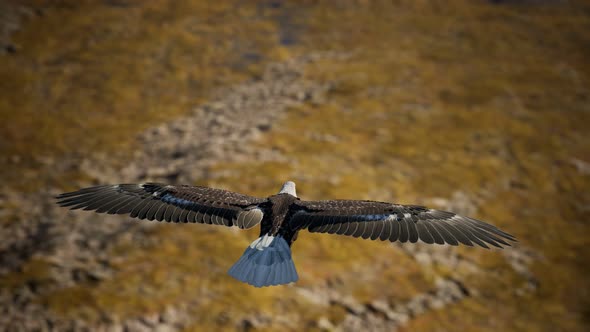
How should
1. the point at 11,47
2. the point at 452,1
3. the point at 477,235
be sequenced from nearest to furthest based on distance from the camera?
1. the point at 477,235
2. the point at 11,47
3. the point at 452,1

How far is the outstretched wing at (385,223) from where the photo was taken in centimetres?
711

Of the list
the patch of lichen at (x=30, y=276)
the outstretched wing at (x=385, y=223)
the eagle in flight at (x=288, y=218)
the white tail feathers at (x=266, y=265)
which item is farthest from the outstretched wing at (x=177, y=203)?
the patch of lichen at (x=30, y=276)

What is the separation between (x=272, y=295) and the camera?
38.7 ft

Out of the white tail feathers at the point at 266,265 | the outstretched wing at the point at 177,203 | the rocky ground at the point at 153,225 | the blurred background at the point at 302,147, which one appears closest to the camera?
the white tail feathers at the point at 266,265

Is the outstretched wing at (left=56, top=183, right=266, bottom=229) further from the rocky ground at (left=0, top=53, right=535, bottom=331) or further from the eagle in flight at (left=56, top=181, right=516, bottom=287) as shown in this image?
the rocky ground at (left=0, top=53, right=535, bottom=331)

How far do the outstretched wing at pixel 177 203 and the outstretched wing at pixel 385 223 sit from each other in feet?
2.14

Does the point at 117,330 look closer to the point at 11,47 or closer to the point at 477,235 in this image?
the point at 477,235

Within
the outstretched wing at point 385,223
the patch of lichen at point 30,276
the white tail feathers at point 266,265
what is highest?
the outstretched wing at point 385,223

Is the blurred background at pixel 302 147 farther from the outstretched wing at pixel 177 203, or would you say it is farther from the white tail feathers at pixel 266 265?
the white tail feathers at pixel 266 265

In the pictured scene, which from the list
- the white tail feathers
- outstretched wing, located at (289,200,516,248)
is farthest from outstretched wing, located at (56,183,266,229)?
outstretched wing, located at (289,200,516,248)

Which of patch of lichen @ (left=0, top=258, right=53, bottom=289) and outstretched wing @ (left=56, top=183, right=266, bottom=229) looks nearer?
outstretched wing @ (left=56, top=183, right=266, bottom=229)

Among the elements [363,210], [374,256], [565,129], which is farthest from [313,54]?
[363,210]

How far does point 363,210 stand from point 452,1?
2096 cm

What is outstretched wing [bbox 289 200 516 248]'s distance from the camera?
711cm
